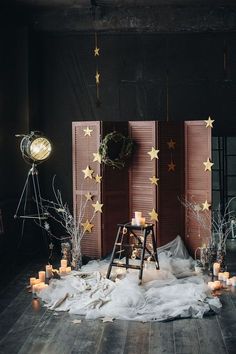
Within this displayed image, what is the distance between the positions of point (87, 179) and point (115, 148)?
690 mm

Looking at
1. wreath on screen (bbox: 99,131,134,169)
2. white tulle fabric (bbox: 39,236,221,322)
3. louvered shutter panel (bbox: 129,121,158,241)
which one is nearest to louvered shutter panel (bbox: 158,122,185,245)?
louvered shutter panel (bbox: 129,121,158,241)

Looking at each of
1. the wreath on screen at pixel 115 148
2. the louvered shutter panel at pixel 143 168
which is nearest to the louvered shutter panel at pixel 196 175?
the louvered shutter panel at pixel 143 168

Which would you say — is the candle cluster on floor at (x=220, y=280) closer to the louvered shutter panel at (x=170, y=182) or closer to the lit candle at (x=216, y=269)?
the lit candle at (x=216, y=269)

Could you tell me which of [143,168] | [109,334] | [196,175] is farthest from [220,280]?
[109,334]

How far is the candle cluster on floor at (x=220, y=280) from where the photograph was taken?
603 cm

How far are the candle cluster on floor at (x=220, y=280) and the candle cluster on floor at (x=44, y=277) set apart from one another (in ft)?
6.61

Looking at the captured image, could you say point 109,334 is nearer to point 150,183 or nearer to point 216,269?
point 216,269

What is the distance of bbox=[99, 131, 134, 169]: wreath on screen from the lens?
23.6 feet

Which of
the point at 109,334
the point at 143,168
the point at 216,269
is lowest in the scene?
the point at 109,334

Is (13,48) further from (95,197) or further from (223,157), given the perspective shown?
(223,157)

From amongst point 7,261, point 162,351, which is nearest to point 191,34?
point 7,261

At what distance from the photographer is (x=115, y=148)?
7227 millimetres

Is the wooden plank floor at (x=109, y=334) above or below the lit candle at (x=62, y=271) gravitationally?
below

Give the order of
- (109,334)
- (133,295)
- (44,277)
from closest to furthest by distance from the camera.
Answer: (109,334)
(133,295)
(44,277)
